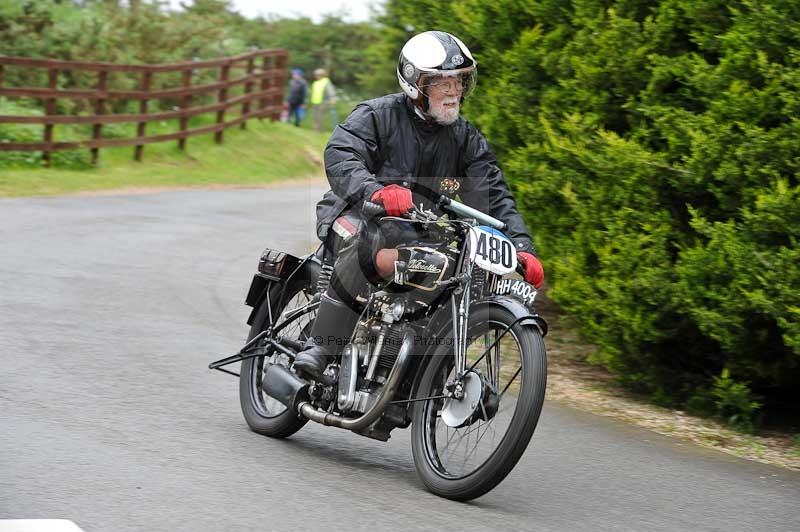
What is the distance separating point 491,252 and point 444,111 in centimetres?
82

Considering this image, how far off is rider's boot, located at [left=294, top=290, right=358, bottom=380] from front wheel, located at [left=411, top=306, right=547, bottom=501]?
60 centimetres

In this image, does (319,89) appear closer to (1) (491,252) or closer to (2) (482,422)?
(1) (491,252)

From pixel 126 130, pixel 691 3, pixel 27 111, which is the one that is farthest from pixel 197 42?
pixel 691 3

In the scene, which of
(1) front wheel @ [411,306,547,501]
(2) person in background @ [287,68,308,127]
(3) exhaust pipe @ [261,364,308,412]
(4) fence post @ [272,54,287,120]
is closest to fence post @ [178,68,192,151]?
(4) fence post @ [272,54,287,120]

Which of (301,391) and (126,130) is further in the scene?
(126,130)

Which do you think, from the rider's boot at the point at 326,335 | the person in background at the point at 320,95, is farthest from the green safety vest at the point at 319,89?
the rider's boot at the point at 326,335

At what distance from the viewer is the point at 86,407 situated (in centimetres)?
654

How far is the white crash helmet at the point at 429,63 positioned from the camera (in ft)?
18.7

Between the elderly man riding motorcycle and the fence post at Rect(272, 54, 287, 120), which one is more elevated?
the elderly man riding motorcycle

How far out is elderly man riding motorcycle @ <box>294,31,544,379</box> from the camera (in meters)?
5.72

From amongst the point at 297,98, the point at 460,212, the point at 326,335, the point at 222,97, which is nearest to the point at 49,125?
the point at 222,97

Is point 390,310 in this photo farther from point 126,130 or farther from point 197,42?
point 197,42

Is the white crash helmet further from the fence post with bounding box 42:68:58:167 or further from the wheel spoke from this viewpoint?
the fence post with bounding box 42:68:58:167

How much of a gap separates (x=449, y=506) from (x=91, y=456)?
1.62m
